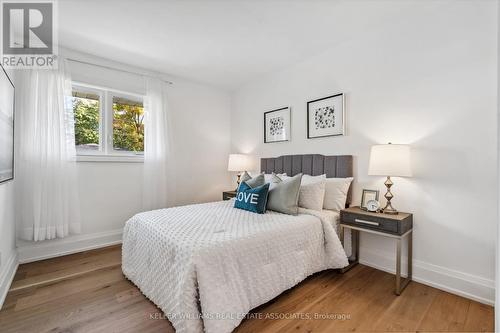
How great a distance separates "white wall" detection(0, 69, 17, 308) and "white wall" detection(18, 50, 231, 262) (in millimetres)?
314

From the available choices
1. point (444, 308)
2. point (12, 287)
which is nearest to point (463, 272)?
point (444, 308)

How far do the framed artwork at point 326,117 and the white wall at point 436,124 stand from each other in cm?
10

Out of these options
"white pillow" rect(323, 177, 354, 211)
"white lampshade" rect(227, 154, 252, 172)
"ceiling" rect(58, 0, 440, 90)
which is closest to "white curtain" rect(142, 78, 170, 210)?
"ceiling" rect(58, 0, 440, 90)

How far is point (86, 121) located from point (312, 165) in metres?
3.04

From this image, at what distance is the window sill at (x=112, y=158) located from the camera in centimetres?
298

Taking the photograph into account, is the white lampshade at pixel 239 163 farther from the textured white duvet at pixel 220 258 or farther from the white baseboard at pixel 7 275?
the white baseboard at pixel 7 275

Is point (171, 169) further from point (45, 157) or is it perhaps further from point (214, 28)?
point (214, 28)

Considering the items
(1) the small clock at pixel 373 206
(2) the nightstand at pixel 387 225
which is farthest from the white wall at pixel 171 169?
(1) the small clock at pixel 373 206

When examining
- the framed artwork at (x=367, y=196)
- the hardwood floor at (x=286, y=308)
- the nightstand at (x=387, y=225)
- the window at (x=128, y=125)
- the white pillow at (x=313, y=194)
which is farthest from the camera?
the window at (x=128, y=125)

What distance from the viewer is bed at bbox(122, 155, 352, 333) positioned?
1.40m

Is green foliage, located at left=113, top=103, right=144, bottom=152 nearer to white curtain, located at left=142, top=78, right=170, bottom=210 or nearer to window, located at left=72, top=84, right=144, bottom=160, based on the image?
window, located at left=72, top=84, right=144, bottom=160

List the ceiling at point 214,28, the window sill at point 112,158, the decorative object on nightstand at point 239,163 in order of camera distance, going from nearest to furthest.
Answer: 1. the ceiling at point 214,28
2. the window sill at point 112,158
3. the decorative object on nightstand at point 239,163

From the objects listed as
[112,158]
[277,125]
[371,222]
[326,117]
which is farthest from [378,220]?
[112,158]

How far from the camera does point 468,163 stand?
6.36 ft
